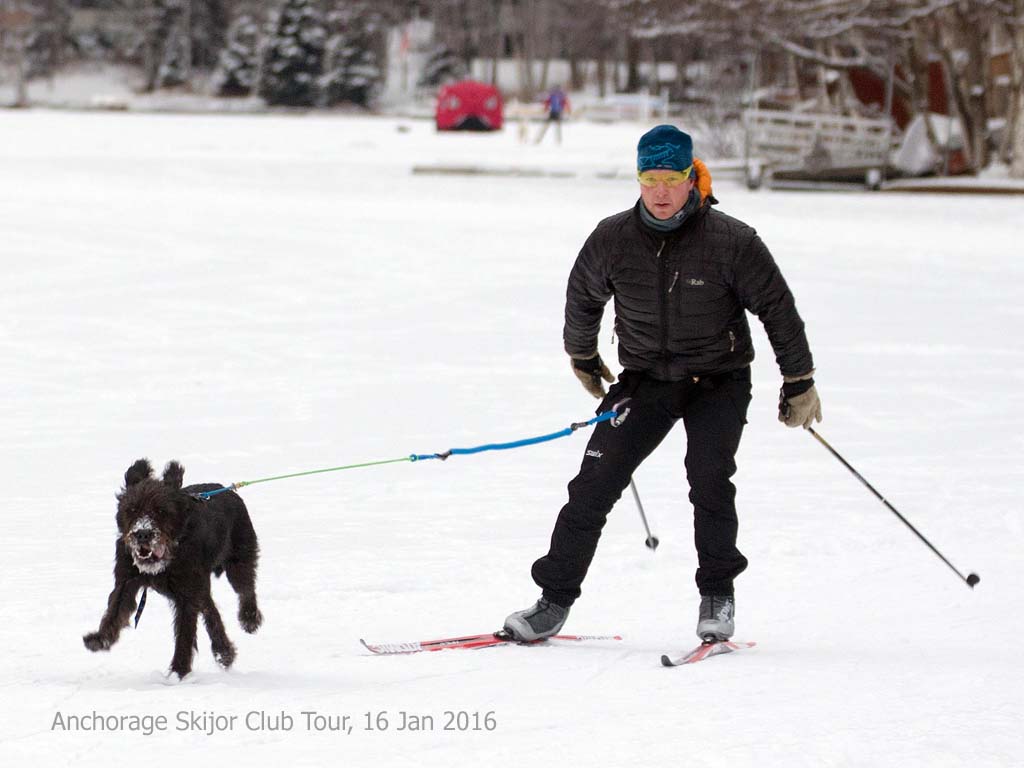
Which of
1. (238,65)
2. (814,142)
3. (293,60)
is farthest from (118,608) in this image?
(238,65)

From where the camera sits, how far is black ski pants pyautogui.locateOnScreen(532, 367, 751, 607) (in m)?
4.81

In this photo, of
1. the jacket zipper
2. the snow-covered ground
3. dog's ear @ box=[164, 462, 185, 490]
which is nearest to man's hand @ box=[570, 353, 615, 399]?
the jacket zipper

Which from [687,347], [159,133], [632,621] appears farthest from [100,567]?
[159,133]

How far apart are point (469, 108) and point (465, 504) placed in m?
43.9

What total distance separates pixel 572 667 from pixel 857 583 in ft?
5.98

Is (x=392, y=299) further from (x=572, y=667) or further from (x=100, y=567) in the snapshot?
(x=572, y=667)

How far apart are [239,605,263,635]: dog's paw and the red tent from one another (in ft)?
148

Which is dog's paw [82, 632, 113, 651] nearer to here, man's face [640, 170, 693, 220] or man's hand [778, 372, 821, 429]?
man's face [640, 170, 693, 220]

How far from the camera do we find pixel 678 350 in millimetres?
4758

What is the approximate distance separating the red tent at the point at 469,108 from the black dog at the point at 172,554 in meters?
45.7

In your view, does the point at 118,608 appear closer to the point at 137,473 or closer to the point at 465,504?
the point at 137,473

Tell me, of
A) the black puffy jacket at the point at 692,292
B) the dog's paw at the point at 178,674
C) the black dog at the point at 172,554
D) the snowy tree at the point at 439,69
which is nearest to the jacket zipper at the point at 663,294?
the black puffy jacket at the point at 692,292

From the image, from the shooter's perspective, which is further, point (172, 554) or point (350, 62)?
point (350, 62)

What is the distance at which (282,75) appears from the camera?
258 ft
